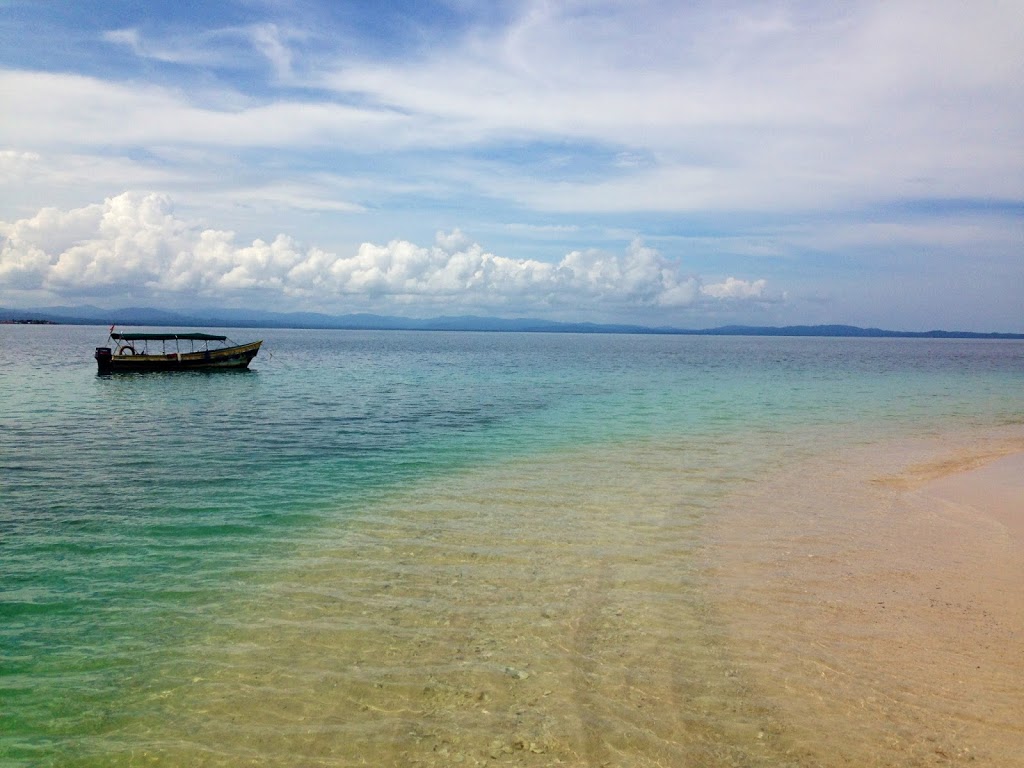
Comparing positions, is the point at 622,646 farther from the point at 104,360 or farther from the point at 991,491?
the point at 104,360

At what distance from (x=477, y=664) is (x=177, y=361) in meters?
55.1

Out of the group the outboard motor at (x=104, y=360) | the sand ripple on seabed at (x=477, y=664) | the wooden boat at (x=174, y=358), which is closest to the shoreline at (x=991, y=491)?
the sand ripple on seabed at (x=477, y=664)

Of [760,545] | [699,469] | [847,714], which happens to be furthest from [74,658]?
[699,469]

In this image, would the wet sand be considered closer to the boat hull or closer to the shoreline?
the shoreline

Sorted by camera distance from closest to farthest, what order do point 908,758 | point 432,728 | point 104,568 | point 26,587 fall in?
point 908,758
point 432,728
point 26,587
point 104,568

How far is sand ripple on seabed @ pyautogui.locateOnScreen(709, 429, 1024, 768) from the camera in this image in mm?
6527

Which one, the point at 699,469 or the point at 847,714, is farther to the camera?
the point at 699,469

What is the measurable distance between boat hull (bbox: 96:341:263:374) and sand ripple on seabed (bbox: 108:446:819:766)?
49.4 meters

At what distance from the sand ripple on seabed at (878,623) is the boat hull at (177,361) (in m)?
→ 51.2

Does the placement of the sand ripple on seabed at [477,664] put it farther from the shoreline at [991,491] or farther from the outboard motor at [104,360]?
the outboard motor at [104,360]

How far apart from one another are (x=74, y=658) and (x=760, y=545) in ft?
34.8

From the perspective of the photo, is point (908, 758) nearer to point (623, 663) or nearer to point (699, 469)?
point (623, 663)

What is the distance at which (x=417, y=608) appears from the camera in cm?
934

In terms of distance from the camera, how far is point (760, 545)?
12375 mm
